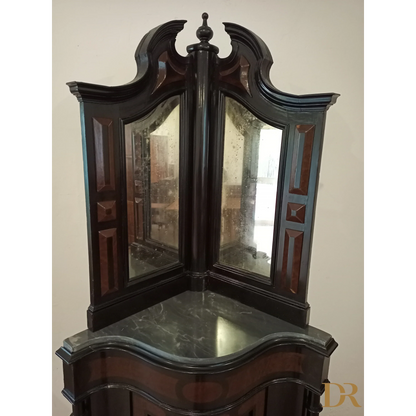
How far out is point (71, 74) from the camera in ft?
4.50

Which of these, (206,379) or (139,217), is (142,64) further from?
(206,379)

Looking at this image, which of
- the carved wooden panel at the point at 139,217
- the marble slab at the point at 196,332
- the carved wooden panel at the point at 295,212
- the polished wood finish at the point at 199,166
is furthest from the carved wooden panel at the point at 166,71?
the marble slab at the point at 196,332

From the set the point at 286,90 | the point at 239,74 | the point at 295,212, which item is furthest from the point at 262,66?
the point at 295,212

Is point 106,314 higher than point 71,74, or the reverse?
point 71,74

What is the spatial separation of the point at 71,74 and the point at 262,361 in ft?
4.49

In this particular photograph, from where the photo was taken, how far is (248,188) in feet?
4.34

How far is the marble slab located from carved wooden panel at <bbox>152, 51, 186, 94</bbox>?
86 cm

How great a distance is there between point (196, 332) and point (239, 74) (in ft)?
3.21

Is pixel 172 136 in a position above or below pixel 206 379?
above

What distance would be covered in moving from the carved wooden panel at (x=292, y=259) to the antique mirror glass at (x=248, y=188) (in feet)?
0.26

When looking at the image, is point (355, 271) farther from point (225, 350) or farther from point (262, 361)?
point (225, 350)

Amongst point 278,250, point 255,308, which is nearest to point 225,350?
point 255,308

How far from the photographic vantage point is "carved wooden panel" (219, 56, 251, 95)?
123 centimetres

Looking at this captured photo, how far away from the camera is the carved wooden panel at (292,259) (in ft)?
3.89
